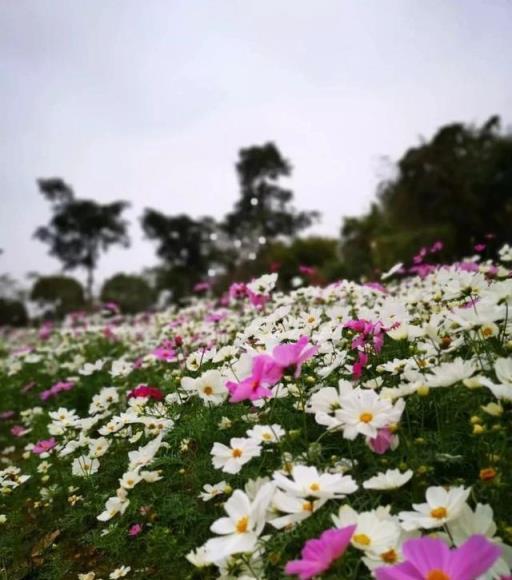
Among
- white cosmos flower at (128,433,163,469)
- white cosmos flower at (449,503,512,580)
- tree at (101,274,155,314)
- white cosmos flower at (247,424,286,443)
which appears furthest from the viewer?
tree at (101,274,155,314)

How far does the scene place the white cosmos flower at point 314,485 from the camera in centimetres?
104

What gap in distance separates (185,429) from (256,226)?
29734 millimetres

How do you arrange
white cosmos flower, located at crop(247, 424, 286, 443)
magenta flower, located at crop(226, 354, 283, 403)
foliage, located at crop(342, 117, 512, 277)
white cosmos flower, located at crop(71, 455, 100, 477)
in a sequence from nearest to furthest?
1. magenta flower, located at crop(226, 354, 283, 403)
2. white cosmos flower, located at crop(247, 424, 286, 443)
3. white cosmos flower, located at crop(71, 455, 100, 477)
4. foliage, located at crop(342, 117, 512, 277)

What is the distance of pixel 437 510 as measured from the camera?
1.01 metres

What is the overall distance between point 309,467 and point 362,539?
Result: 241 millimetres

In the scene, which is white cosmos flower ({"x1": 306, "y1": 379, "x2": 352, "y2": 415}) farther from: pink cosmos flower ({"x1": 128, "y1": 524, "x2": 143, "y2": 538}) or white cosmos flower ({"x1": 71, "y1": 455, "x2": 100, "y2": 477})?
white cosmos flower ({"x1": 71, "y1": 455, "x2": 100, "y2": 477})

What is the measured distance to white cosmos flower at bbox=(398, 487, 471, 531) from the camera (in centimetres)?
98

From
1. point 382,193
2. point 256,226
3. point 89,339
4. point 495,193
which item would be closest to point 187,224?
point 256,226

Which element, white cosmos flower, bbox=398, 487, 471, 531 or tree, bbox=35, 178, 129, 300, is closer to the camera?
white cosmos flower, bbox=398, 487, 471, 531

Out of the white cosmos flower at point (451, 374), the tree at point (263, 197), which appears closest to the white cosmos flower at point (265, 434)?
the white cosmos flower at point (451, 374)

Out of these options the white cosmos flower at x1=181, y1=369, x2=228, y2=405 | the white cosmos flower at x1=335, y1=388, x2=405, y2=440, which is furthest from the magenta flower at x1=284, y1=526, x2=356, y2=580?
the white cosmos flower at x1=181, y1=369, x2=228, y2=405

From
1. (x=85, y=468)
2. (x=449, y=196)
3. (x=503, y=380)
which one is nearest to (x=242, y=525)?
(x=503, y=380)

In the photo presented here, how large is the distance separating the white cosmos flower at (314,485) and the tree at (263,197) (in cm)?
2969

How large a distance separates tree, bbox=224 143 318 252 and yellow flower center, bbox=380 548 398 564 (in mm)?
29837
